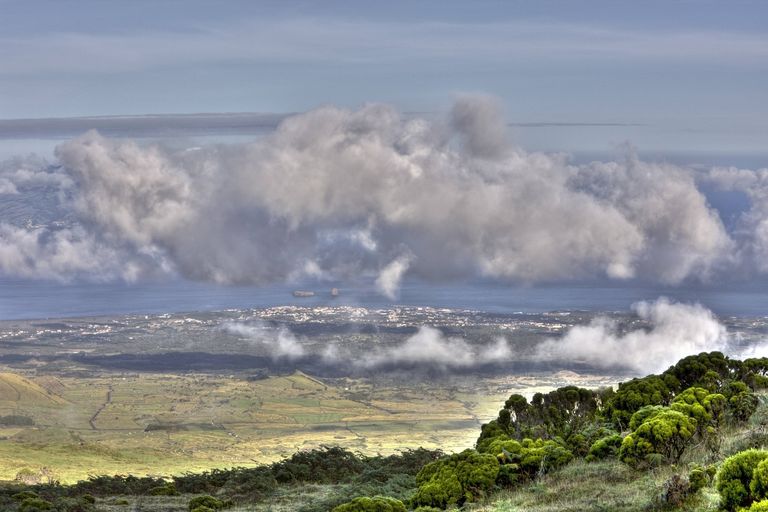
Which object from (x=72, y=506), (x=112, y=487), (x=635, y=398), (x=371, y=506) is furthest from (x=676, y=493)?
(x=112, y=487)

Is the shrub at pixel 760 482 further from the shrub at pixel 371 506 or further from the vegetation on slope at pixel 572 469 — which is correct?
the shrub at pixel 371 506

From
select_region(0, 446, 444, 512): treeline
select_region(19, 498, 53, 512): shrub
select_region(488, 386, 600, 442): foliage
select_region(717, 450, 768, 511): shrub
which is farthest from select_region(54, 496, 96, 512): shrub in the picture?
select_region(717, 450, 768, 511): shrub

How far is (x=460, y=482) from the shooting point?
35719mm

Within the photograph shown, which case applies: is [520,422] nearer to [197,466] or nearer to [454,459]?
[454,459]

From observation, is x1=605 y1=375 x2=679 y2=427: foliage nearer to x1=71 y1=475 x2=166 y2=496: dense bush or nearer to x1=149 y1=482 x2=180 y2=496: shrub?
x1=149 y1=482 x2=180 y2=496: shrub

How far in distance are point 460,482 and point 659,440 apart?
25.9ft

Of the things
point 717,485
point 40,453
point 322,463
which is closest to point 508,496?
point 717,485

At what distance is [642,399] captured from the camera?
47.1m

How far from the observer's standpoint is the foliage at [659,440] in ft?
106

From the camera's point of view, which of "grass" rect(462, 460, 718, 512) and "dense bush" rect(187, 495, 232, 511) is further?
"dense bush" rect(187, 495, 232, 511)

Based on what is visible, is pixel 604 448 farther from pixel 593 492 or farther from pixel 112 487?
pixel 112 487

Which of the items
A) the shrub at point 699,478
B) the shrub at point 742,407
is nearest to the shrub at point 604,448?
the shrub at point 742,407

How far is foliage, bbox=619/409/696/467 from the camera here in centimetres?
3241

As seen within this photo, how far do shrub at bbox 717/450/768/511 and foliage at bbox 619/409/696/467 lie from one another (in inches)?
349
